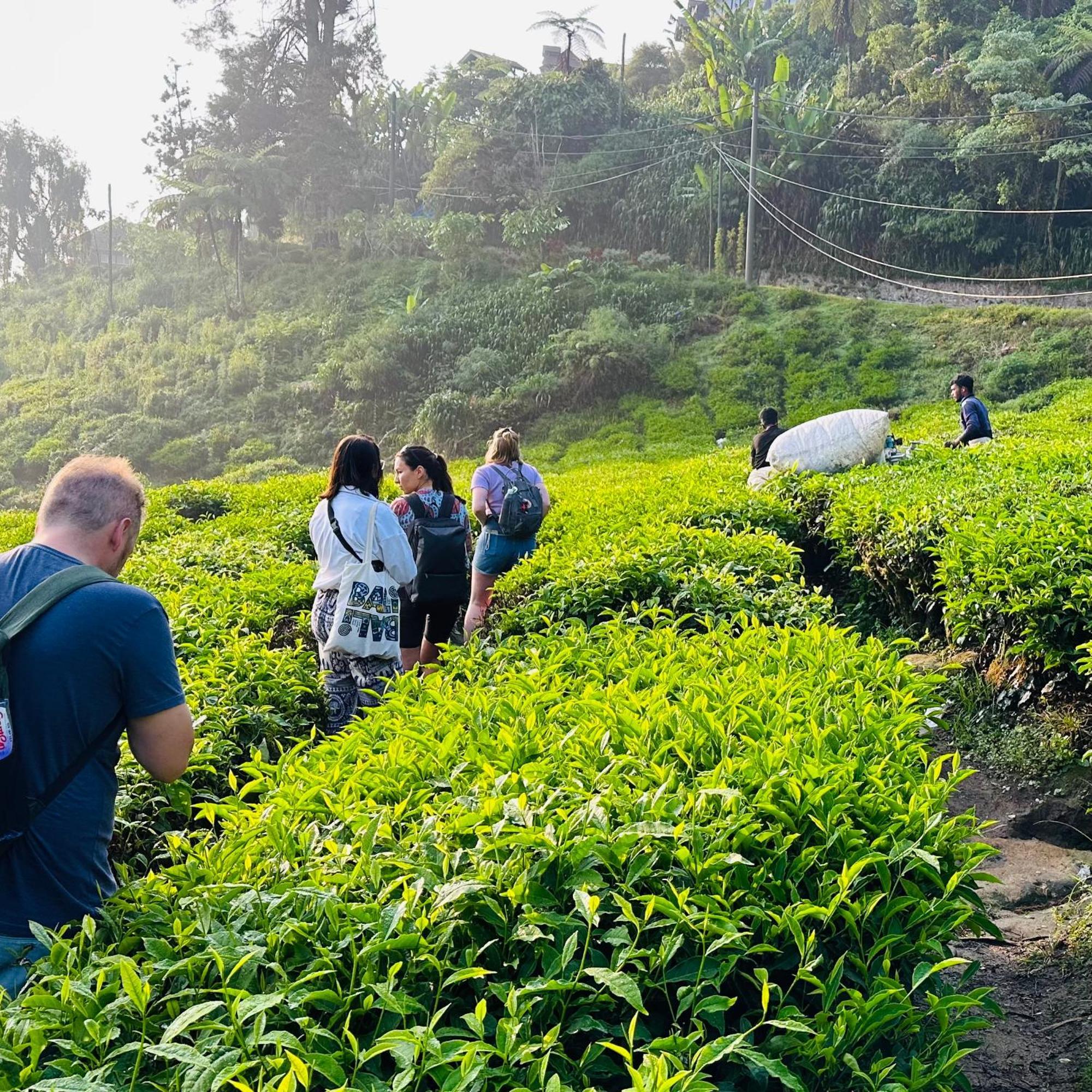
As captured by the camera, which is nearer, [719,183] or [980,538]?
[980,538]

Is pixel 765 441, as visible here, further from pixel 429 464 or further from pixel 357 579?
pixel 357 579

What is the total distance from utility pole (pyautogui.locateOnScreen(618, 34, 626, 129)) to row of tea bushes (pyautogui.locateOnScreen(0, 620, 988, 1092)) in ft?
114

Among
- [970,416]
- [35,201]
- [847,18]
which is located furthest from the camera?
[35,201]

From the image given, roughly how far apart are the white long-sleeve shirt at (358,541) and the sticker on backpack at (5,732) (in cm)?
259

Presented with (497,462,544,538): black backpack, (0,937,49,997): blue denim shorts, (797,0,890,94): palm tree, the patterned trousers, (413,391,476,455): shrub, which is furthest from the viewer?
(797,0,890,94): palm tree

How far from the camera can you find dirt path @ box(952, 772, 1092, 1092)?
126 inches

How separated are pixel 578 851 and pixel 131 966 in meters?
0.85

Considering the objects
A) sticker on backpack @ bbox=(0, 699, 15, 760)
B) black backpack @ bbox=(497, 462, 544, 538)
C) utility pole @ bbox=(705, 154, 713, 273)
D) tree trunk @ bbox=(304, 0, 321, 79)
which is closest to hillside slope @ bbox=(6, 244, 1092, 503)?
utility pole @ bbox=(705, 154, 713, 273)

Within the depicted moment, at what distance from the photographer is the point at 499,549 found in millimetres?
6758

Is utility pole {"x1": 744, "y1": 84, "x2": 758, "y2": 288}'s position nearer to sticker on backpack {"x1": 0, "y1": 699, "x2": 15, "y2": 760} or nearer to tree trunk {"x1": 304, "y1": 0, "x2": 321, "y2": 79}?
tree trunk {"x1": 304, "y1": 0, "x2": 321, "y2": 79}

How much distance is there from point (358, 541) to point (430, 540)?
4.00 feet

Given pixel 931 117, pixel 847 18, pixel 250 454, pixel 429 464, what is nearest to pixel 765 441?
pixel 429 464

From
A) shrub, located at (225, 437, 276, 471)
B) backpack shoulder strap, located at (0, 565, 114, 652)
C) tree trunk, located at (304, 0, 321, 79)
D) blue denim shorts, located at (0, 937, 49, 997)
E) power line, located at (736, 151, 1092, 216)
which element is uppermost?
tree trunk, located at (304, 0, 321, 79)

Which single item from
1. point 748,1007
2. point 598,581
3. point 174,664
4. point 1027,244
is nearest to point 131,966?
point 174,664
